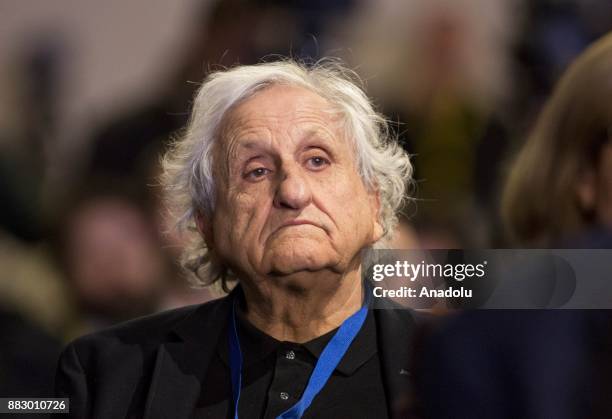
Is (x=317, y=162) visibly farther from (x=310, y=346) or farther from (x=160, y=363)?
(x=160, y=363)

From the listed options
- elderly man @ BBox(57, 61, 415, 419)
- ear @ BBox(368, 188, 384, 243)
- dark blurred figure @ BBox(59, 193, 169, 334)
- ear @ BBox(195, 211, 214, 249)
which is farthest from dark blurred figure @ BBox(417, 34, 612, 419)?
dark blurred figure @ BBox(59, 193, 169, 334)

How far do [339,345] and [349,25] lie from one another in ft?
2.25

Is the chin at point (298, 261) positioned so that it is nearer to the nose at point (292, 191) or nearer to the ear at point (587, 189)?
the nose at point (292, 191)

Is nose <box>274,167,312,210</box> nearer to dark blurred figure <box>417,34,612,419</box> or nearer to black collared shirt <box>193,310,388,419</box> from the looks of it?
black collared shirt <box>193,310,388,419</box>

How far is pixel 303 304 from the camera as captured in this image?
6.42ft

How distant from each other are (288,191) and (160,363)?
423 millimetres

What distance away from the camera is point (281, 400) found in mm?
1896

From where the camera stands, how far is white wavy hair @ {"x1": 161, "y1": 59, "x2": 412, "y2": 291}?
6.53ft

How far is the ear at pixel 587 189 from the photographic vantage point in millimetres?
1971

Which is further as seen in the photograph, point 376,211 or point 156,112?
point 156,112

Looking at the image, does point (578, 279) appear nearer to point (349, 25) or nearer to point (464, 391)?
point (464, 391)

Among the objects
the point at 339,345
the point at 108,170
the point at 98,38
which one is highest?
the point at 98,38

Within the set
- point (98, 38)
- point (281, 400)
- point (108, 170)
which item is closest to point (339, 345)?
point (281, 400)

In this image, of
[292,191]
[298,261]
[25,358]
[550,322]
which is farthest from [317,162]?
[25,358]
